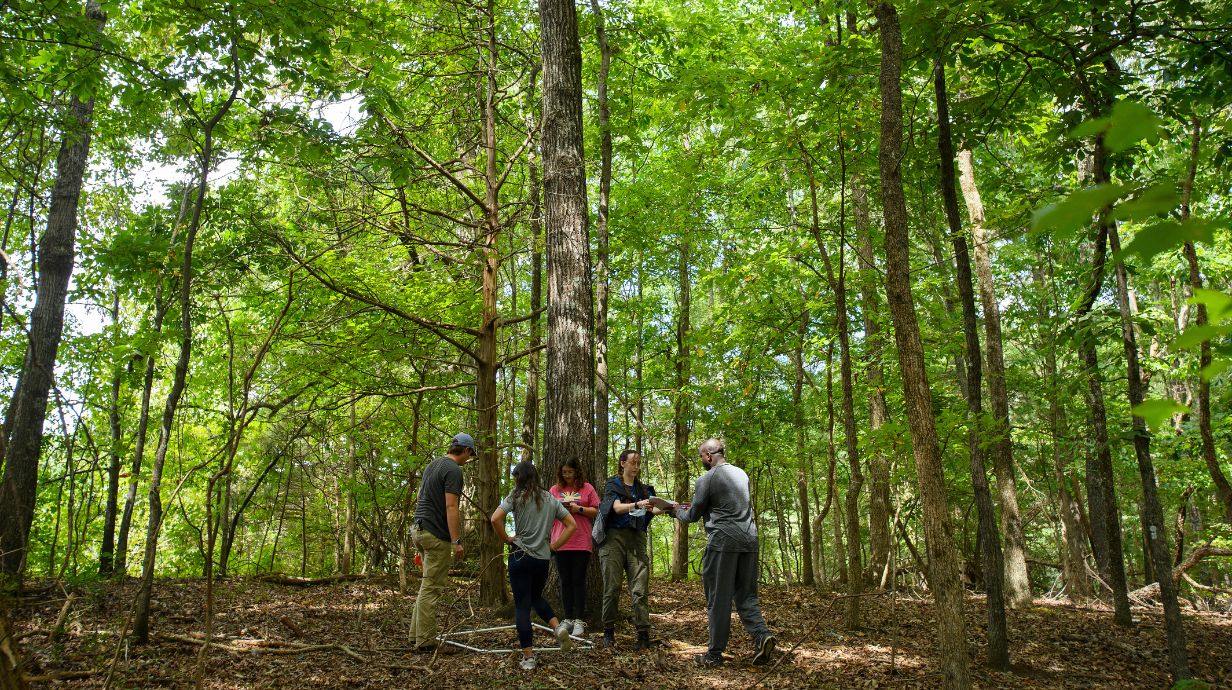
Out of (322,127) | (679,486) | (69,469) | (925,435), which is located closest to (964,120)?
(925,435)

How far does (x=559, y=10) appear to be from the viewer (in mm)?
7688

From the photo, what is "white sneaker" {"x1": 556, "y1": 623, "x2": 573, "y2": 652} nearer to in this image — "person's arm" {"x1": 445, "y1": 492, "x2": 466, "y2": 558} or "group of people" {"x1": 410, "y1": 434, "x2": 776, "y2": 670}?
"group of people" {"x1": 410, "y1": 434, "x2": 776, "y2": 670}

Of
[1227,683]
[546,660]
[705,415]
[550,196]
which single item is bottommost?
[1227,683]

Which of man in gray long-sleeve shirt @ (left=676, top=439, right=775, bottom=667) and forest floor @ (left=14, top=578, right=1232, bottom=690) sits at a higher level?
man in gray long-sleeve shirt @ (left=676, top=439, right=775, bottom=667)

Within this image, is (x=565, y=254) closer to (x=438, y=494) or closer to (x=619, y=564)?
(x=438, y=494)

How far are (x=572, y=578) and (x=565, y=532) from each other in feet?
1.87

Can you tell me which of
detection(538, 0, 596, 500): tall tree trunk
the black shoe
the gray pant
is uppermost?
detection(538, 0, 596, 500): tall tree trunk

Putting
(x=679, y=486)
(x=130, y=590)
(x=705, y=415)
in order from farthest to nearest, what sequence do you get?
(x=679, y=486) → (x=705, y=415) → (x=130, y=590)

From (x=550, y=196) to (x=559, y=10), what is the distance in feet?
6.84

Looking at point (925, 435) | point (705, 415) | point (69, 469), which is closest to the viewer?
point (925, 435)

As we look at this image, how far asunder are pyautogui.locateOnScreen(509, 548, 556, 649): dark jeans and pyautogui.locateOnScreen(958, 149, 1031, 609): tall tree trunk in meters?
4.91

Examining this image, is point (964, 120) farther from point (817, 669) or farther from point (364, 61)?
point (364, 61)

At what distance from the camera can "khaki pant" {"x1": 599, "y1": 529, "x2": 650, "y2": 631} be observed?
668cm


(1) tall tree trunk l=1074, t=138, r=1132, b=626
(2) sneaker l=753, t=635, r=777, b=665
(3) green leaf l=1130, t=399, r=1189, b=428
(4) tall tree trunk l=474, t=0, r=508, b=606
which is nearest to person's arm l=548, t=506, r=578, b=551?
(2) sneaker l=753, t=635, r=777, b=665
